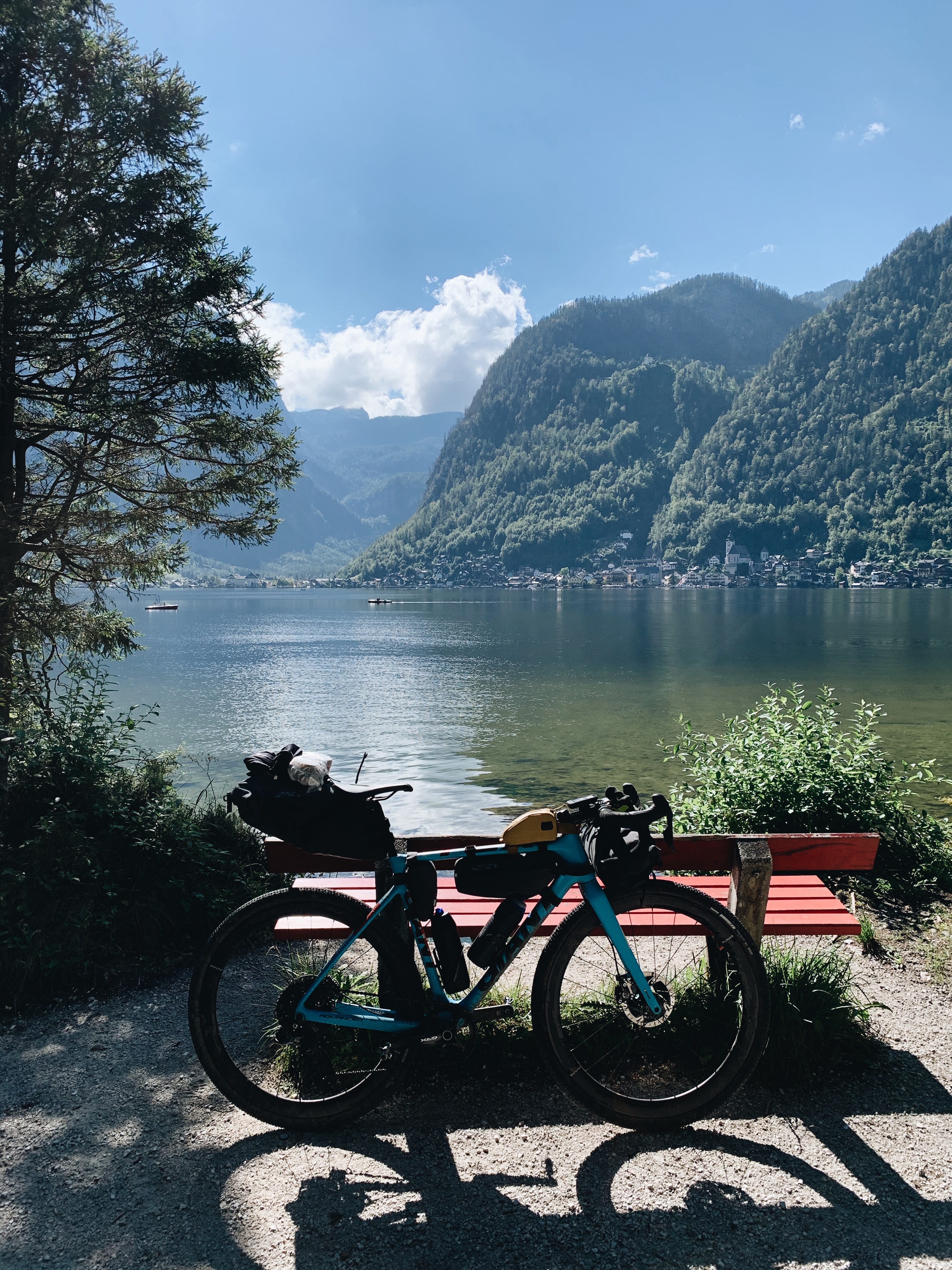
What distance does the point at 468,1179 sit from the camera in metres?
3.04

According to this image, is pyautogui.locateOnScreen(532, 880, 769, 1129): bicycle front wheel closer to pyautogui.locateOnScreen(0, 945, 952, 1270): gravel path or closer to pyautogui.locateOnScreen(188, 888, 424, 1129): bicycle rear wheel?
pyautogui.locateOnScreen(0, 945, 952, 1270): gravel path

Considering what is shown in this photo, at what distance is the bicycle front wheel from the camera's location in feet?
10.7

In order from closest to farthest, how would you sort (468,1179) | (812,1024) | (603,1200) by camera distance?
1. (603,1200)
2. (468,1179)
3. (812,1024)

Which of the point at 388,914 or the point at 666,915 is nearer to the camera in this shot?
the point at 388,914

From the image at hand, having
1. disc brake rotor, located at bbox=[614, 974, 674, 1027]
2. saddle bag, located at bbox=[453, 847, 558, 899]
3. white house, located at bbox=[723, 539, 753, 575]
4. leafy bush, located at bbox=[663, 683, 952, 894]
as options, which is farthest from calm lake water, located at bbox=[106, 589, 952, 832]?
white house, located at bbox=[723, 539, 753, 575]

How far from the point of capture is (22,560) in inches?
299

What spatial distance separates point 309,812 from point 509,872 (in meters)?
0.83

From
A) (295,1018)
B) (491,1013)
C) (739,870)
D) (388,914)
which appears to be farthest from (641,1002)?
(295,1018)

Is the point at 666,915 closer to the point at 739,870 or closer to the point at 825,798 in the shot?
the point at 739,870

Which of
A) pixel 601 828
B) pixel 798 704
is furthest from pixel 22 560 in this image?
pixel 798 704

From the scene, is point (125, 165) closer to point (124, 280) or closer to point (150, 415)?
point (124, 280)

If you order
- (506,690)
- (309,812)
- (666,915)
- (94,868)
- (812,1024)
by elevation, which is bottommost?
(506,690)

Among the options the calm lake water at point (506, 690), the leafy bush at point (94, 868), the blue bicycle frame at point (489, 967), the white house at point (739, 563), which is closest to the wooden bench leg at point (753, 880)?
the blue bicycle frame at point (489, 967)

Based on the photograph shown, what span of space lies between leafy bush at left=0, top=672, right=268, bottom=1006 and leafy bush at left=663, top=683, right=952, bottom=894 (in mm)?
3710
